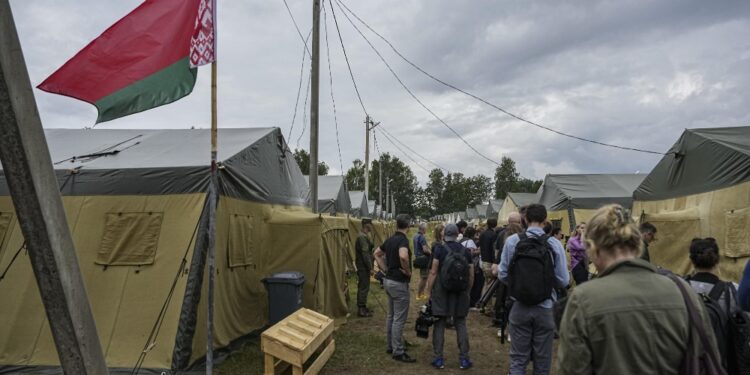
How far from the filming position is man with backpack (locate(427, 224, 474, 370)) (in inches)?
241

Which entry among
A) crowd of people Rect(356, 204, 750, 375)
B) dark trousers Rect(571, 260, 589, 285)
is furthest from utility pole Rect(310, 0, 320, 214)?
dark trousers Rect(571, 260, 589, 285)

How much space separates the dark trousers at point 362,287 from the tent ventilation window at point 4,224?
6414mm

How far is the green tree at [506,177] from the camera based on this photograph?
80.1m

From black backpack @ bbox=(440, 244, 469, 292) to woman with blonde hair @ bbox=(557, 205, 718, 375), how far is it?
397 centimetres

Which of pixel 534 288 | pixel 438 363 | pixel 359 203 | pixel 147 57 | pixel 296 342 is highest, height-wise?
pixel 147 57

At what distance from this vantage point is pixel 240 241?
7797 mm

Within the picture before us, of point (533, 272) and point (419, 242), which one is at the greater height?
point (533, 272)

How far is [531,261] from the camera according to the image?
4586mm

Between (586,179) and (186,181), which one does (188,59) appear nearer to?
(186,181)

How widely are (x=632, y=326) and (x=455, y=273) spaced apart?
411cm

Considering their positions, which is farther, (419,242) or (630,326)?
(419,242)

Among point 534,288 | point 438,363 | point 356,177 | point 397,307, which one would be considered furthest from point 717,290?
point 356,177

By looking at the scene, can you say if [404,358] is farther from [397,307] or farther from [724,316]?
[724,316]

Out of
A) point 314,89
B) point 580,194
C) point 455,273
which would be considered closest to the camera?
point 455,273
